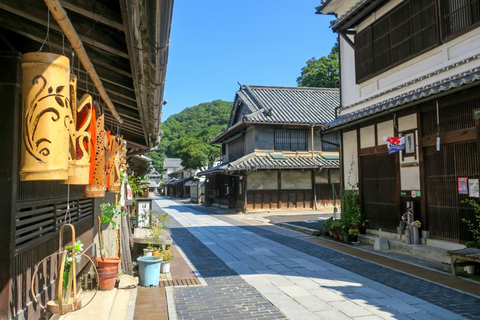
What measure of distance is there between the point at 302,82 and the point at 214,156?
675 inches

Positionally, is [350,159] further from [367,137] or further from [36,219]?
[36,219]

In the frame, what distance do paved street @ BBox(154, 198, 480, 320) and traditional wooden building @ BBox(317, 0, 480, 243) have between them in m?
2.54

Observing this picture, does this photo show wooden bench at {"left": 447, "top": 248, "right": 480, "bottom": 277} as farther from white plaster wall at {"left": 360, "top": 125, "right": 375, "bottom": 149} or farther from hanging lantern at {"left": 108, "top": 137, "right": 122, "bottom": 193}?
hanging lantern at {"left": 108, "top": 137, "right": 122, "bottom": 193}

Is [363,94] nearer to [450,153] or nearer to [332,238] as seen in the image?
[450,153]

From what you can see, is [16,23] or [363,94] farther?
[363,94]

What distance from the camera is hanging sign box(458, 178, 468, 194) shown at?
873cm

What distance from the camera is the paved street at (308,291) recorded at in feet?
19.0

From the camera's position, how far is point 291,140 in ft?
91.3

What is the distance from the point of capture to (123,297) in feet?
21.7

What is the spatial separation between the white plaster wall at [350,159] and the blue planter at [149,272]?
8.83 m

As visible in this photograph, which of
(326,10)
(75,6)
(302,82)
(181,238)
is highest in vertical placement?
(302,82)

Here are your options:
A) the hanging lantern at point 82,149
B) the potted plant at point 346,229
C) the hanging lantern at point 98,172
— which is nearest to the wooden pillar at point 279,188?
the potted plant at point 346,229

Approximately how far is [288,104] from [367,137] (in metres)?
18.3

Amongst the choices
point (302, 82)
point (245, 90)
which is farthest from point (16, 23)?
point (302, 82)
